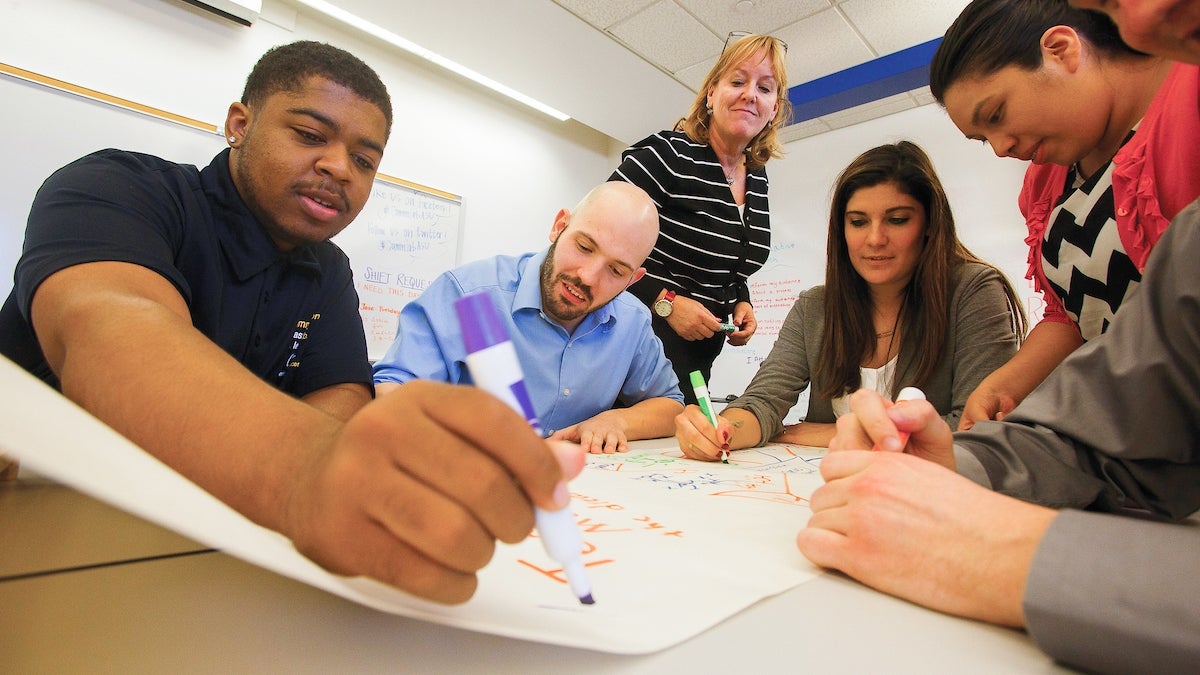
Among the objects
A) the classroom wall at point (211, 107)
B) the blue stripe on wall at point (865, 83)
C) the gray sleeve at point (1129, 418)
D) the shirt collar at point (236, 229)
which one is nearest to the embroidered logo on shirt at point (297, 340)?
the shirt collar at point (236, 229)

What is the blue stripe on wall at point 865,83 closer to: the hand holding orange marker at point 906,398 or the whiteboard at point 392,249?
the whiteboard at point 392,249

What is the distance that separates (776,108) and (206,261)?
1429 mm

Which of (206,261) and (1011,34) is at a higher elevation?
(1011,34)

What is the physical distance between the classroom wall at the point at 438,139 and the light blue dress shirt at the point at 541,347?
152 cm

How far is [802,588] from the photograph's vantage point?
36cm

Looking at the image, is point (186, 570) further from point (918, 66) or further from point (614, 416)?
point (918, 66)

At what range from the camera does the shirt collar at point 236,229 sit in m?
0.75

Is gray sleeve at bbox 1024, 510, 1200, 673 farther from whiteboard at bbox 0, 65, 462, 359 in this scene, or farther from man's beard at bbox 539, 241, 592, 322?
whiteboard at bbox 0, 65, 462, 359

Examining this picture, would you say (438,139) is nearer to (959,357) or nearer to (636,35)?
(636,35)

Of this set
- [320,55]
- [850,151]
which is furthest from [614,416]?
[850,151]

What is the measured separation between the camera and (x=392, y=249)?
7.97 ft

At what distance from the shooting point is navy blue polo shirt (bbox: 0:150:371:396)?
0.53m

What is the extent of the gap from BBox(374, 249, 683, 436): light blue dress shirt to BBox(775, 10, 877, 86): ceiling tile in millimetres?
1595

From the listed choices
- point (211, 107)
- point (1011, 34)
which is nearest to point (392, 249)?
point (211, 107)
